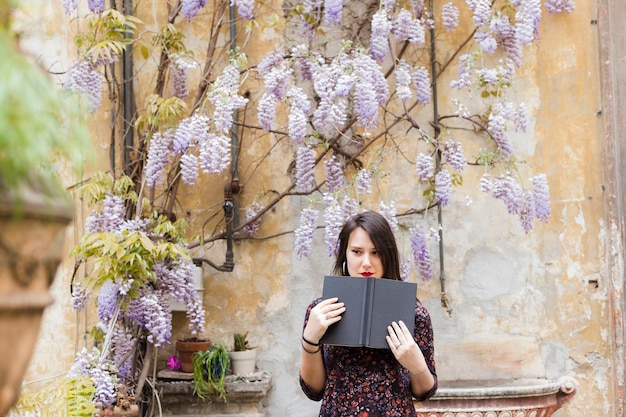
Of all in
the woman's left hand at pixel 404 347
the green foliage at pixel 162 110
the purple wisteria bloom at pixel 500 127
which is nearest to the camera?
the woman's left hand at pixel 404 347

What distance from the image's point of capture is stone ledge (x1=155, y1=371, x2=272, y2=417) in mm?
3949

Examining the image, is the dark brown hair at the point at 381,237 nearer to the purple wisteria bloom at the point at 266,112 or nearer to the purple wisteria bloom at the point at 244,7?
the purple wisteria bloom at the point at 266,112

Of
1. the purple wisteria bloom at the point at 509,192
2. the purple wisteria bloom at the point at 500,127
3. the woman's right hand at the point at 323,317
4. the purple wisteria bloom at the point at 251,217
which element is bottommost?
the woman's right hand at the point at 323,317

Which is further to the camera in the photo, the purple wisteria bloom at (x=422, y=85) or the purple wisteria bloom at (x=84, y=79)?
the purple wisteria bloom at (x=422, y=85)

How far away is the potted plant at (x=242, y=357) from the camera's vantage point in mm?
4059

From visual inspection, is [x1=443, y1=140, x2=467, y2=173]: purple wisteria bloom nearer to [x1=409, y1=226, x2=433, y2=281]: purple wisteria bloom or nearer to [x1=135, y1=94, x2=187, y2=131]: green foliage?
[x1=409, y1=226, x2=433, y2=281]: purple wisteria bloom

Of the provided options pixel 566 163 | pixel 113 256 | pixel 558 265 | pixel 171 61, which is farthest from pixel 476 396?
pixel 171 61

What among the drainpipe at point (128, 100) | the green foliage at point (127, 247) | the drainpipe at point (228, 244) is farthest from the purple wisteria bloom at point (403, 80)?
the drainpipe at point (128, 100)

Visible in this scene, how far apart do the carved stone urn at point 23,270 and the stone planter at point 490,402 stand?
3109 millimetres

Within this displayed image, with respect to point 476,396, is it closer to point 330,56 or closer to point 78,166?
point 330,56

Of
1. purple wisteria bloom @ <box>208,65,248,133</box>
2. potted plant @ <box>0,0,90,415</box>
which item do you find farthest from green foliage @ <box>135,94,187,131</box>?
potted plant @ <box>0,0,90,415</box>

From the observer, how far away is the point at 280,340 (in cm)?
424

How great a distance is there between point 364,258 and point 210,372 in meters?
1.82

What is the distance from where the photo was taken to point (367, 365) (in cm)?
232
